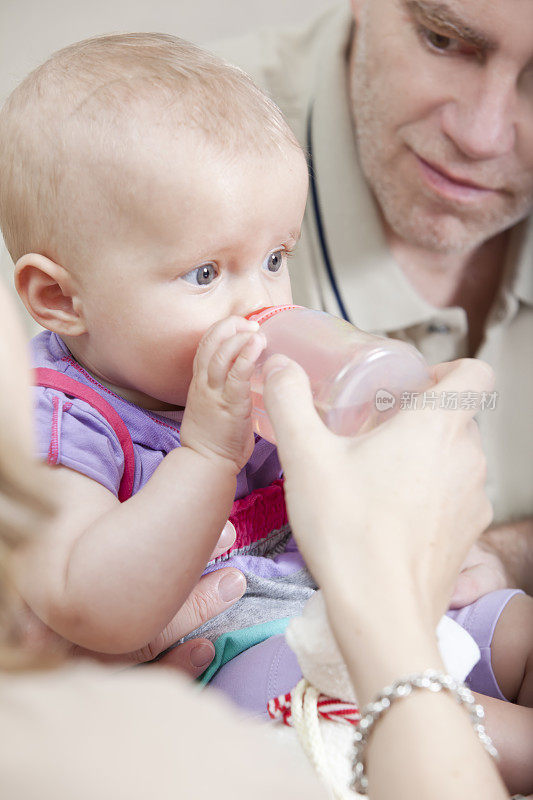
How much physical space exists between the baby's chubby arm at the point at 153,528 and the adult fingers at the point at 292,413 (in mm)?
156

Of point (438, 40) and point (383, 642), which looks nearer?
point (383, 642)

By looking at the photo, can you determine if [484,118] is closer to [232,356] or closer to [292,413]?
[232,356]

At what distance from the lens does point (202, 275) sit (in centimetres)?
106

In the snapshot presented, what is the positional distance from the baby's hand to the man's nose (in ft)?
2.77

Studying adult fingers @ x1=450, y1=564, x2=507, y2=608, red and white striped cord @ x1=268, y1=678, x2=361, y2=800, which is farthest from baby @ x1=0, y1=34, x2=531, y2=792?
adult fingers @ x1=450, y1=564, x2=507, y2=608

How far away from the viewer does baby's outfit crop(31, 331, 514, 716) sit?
1008 mm

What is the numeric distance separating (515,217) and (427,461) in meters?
1.24

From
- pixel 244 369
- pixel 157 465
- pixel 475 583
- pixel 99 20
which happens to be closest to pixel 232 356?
pixel 244 369

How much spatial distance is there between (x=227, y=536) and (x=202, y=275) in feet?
1.16

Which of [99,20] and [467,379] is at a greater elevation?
[99,20]

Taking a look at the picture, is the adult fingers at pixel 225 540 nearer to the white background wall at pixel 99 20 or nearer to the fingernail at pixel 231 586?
the fingernail at pixel 231 586

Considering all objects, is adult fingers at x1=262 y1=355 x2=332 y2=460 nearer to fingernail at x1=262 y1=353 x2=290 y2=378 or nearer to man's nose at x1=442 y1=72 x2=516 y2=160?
fingernail at x1=262 y1=353 x2=290 y2=378

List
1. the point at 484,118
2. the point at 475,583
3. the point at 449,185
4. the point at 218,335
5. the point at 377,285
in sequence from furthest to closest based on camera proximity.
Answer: the point at 377,285, the point at 449,185, the point at 484,118, the point at 475,583, the point at 218,335

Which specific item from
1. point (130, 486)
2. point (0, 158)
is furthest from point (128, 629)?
point (0, 158)
